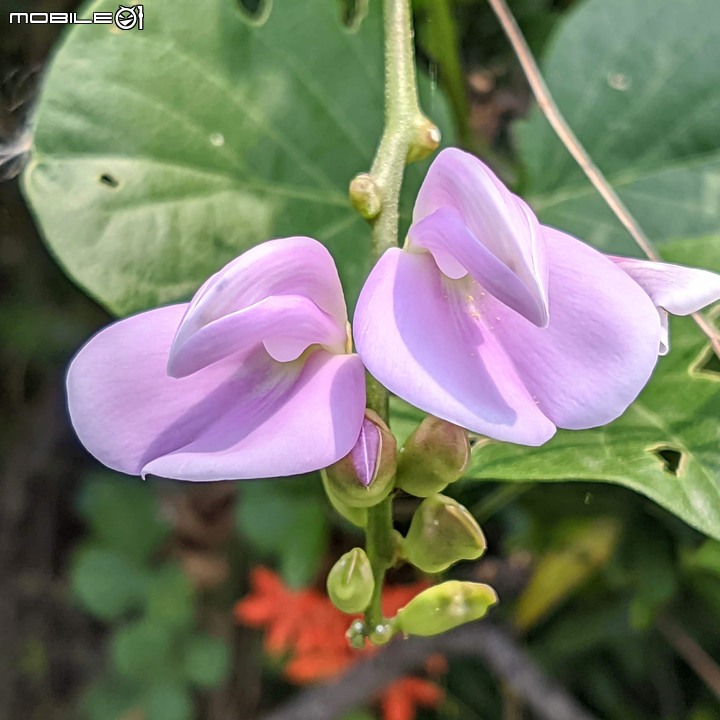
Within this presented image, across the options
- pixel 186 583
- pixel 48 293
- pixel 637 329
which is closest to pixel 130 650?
pixel 186 583

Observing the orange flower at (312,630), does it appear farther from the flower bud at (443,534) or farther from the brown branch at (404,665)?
the flower bud at (443,534)

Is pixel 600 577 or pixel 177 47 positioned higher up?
pixel 177 47

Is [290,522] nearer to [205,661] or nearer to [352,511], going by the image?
[205,661]

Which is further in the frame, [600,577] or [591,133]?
[600,577]

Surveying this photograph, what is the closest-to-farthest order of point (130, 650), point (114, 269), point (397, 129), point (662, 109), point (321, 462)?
1. point (321, 462)
2. point (397, 129)
3. point (114, 269)
4. point (662, 109)
5. point (130, 650)

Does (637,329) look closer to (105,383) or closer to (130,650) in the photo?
(105,383)

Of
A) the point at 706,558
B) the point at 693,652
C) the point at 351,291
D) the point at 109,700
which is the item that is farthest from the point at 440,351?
the point at 109,700
